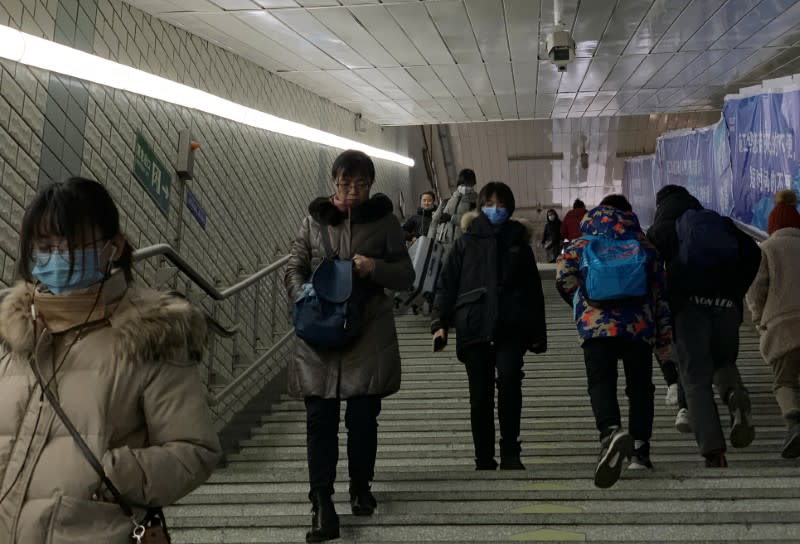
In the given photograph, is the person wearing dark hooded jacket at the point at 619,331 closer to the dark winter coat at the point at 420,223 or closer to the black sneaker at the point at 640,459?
the black sneaker at the point at 640,459

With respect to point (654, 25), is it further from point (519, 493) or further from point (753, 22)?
point (519, 493)

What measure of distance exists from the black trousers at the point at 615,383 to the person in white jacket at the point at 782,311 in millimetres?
882

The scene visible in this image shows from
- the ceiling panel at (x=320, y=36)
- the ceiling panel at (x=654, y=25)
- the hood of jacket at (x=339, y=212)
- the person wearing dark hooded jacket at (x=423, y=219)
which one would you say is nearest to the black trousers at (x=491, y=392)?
the hood of jacket at (x=339, y=212)

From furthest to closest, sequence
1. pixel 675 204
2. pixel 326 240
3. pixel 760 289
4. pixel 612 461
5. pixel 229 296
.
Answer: pixel 229 296 < pixel 760 289 < pixel 675 204 < pixel 612 461 < pixel 326 240

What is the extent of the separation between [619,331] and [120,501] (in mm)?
2564

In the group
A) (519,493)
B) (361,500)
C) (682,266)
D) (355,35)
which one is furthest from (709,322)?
(355,35)

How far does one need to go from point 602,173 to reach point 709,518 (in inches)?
582

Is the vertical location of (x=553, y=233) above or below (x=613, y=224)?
above

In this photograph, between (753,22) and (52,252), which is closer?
(52,252)

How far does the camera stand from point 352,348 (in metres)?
3.02

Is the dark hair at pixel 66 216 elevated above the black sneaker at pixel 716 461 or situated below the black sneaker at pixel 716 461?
above

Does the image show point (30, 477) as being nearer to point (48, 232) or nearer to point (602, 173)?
point (48, 232)

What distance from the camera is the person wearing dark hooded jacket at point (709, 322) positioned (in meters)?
3.76

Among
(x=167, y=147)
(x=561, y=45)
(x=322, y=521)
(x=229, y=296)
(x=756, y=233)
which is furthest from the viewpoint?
(x=756, y=233)
